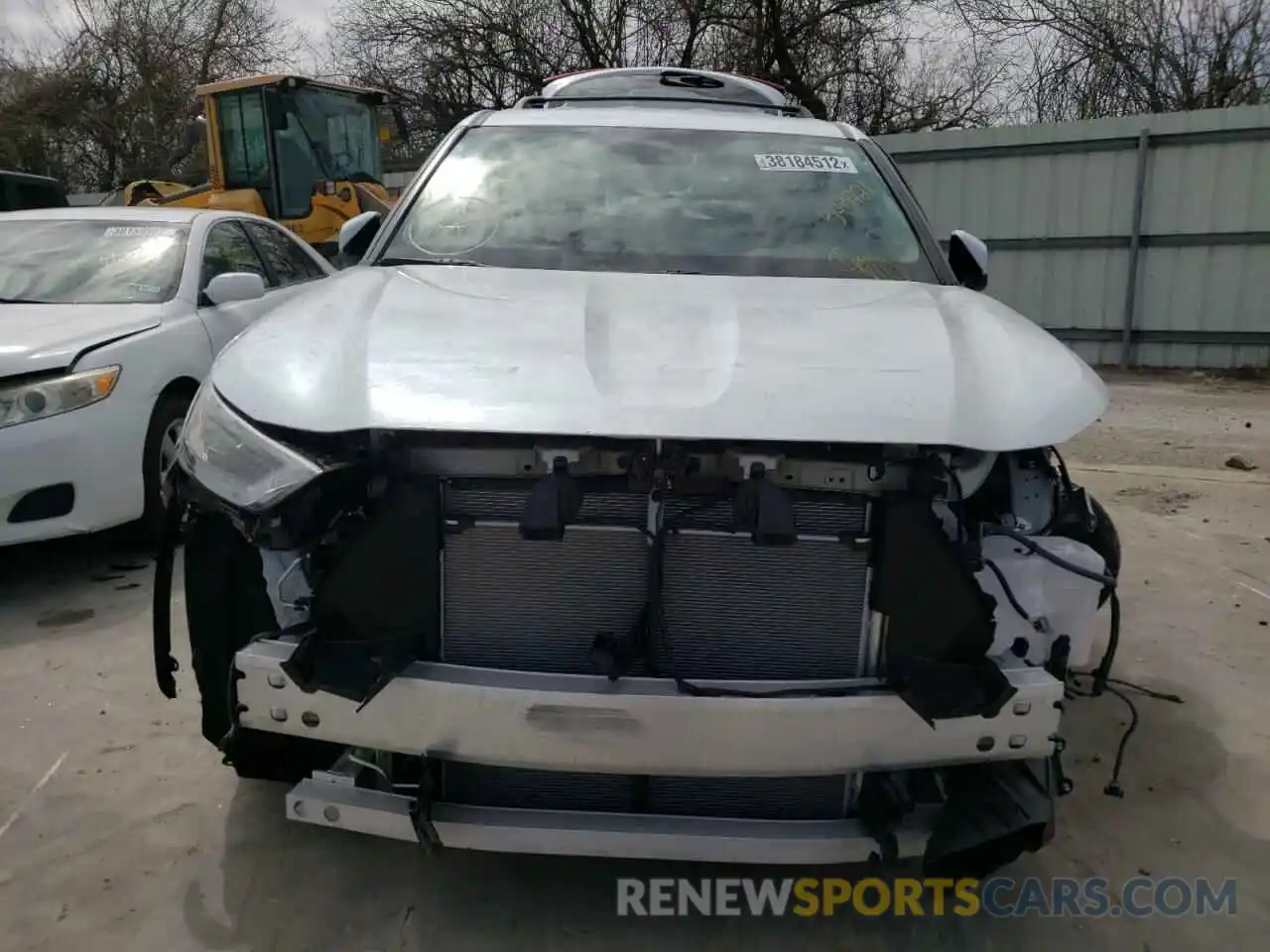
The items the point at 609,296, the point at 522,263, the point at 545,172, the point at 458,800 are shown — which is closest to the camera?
the point at 458,800

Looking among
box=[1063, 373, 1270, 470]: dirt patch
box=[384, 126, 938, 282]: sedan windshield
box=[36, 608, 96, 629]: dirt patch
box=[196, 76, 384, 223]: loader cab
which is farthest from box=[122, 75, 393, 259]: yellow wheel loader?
box=[384, 126, 938, 282]: sedan windshield

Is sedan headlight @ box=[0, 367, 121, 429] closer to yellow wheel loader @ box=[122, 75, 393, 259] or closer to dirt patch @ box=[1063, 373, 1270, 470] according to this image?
dirt patch @ box=[1063, 373, 1270, 470]

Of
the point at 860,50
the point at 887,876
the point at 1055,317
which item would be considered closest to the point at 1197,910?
the point at 887,876

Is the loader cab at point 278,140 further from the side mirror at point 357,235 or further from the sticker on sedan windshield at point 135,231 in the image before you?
the side mirror at point 357,235

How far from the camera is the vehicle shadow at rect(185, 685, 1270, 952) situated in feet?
7.32

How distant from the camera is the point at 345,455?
201 centimetres

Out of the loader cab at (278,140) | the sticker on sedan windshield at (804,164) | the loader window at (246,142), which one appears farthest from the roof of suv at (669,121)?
the loader window at (246,142)

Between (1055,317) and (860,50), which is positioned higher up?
(860,50)

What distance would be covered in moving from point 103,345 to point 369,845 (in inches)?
106

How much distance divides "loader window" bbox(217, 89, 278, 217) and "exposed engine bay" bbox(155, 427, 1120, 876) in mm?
9866

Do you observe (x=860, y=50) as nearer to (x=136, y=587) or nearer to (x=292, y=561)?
(x=136, y=587)

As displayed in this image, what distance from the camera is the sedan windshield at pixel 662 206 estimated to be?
3025mm

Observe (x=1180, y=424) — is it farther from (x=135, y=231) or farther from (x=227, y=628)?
(x=227, y=628)

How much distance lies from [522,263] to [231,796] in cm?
168
